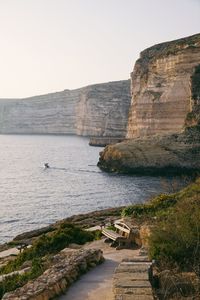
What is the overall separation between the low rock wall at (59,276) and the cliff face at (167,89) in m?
55.7

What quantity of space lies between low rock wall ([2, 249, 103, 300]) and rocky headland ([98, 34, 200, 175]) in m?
48.2

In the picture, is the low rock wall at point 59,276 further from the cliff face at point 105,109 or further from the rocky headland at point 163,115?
the cliff face at point 105,109

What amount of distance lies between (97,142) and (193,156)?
243ft

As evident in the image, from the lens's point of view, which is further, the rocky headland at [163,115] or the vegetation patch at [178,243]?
the rocky headland at [163,115]

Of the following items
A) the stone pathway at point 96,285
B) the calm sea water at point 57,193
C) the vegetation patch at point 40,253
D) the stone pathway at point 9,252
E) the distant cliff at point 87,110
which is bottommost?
the calm sea water at point 57,193

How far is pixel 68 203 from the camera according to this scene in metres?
46.0

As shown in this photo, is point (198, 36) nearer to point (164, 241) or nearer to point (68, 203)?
point (68, 203)

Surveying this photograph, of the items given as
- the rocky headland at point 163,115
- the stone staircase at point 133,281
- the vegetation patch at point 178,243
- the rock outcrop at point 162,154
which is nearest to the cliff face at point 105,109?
the rocky headland at point 163,115

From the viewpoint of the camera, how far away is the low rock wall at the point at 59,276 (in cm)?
1156

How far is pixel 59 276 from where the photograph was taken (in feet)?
41.9

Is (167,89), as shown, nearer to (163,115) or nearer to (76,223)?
(163,115)

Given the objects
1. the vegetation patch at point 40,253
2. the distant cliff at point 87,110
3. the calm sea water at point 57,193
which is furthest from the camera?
the distant cliff at point 87,110

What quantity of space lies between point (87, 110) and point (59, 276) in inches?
6179

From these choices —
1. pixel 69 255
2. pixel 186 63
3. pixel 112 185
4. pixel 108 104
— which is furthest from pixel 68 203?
pixel 108 104
